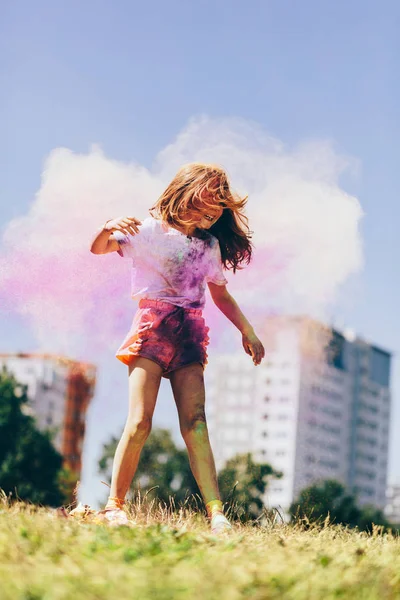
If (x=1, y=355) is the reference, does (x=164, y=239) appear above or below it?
below

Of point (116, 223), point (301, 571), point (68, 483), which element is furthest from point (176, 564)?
point (68, 483)

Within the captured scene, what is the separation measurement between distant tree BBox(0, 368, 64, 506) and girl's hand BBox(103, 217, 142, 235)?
54.4 m

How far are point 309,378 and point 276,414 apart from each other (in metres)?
9.43

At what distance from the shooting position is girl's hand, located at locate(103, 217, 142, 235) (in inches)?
311

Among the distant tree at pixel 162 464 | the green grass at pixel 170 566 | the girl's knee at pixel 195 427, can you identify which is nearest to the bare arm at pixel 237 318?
the girl's knee at pixel 195 427

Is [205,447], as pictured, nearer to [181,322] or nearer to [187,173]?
[181,322]

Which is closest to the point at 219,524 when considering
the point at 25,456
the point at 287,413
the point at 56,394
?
the point at 25,456

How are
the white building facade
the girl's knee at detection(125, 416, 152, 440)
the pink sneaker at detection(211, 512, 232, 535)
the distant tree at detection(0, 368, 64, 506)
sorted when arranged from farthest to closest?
the white building facade, the distant tree at detection(0, 368, 64, 506), the girl's knee at detection(125, 416, 152, 440), the pink sneaker at detection(211, 512, 232, 535)

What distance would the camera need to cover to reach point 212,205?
8.17 meters

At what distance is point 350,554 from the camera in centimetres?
560

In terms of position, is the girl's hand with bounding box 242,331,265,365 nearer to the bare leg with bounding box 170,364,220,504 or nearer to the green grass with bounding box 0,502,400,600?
the bare leg with bounding box 170,364,220,504

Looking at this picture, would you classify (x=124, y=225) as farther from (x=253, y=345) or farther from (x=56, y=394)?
(x=56, y=394)

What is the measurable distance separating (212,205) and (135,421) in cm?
186

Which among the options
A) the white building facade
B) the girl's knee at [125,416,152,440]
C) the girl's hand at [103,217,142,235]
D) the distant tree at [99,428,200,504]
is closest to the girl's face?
the girl's hand at [103,217,142,235]
